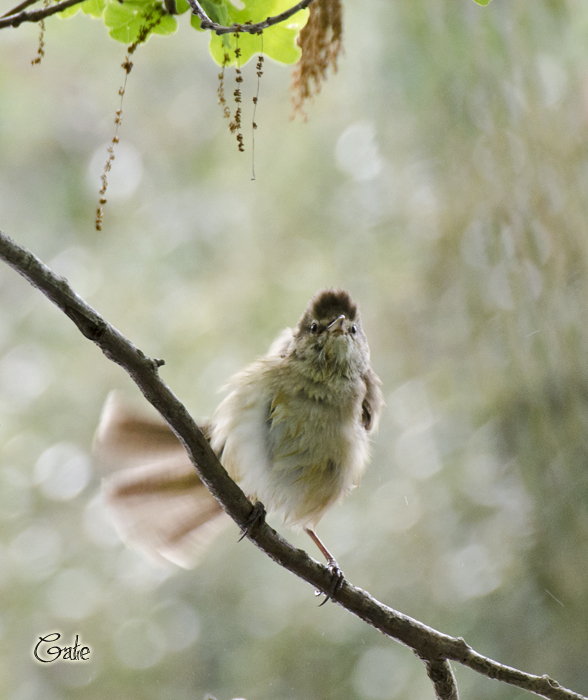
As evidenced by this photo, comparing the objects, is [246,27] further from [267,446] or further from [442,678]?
[442,678]

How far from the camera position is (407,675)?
154 cm

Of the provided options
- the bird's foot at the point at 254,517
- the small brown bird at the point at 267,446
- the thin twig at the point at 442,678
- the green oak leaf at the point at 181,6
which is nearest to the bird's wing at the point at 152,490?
the small brown bird at the point at 267,446

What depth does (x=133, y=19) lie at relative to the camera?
2.44ft

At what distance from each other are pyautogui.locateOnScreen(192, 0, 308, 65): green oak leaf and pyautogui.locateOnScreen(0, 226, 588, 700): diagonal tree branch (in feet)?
1.10

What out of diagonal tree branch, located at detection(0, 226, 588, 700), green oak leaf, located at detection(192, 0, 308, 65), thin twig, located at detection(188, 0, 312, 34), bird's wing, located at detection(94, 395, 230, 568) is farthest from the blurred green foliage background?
thin twig, located at detection(188, 0, 312, 34)

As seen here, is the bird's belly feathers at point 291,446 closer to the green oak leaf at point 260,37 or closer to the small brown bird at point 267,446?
the small brown bird at point 267,446

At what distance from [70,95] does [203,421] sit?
119 centimetres

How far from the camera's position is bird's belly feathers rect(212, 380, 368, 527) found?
38.5 inches

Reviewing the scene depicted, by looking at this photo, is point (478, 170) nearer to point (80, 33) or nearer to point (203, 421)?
point (203, 421)

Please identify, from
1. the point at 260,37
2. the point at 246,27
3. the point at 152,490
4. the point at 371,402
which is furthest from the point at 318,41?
the point at 152,490

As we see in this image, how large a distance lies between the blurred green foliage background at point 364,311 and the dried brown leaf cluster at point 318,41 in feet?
2.37

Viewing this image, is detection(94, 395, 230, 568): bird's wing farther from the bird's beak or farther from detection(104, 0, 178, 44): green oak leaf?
detection(104, 0, 178, 44): green oak leaf

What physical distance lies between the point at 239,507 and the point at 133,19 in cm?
58

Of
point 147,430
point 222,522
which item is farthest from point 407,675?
point 147,430
